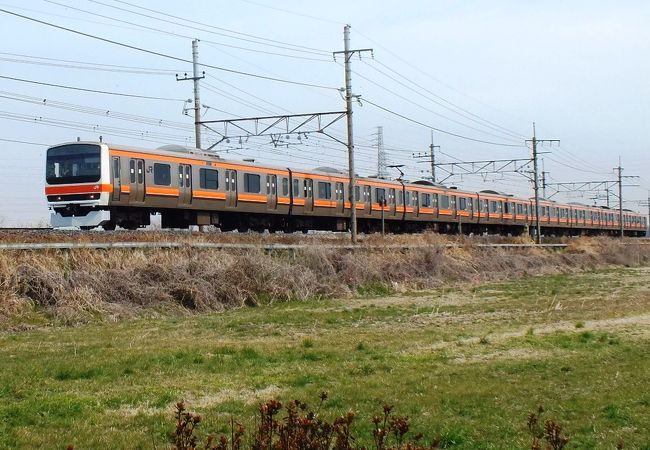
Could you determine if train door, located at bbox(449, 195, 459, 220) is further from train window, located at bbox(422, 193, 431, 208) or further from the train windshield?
the train windshield

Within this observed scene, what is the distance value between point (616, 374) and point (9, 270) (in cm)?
1285

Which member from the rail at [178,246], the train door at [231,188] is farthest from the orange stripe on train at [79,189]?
the train door at [231,188]

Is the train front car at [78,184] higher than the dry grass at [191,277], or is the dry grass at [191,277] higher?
the train front car at [78,184]

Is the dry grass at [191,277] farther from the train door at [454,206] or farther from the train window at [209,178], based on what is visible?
the train door at [454,206]

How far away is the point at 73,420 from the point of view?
318 inches

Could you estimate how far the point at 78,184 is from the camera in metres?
25.2

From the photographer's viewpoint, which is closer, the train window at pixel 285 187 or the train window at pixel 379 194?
the train window at pixel 285 187

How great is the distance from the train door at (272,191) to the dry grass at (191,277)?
10.7ft

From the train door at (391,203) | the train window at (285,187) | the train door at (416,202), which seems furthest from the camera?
the train door at (416,202)

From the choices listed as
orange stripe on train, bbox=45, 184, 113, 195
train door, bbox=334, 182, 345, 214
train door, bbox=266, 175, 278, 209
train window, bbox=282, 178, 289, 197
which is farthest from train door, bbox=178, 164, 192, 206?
train door, bbox=334, 182, 345, 214

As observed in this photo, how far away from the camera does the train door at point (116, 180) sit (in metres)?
25.1

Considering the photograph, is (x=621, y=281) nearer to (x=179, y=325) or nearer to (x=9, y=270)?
(x=179, y=325)

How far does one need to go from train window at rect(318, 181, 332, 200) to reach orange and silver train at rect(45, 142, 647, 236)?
46 millimetres

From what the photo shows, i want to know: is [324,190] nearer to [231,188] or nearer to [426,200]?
[231,188]
